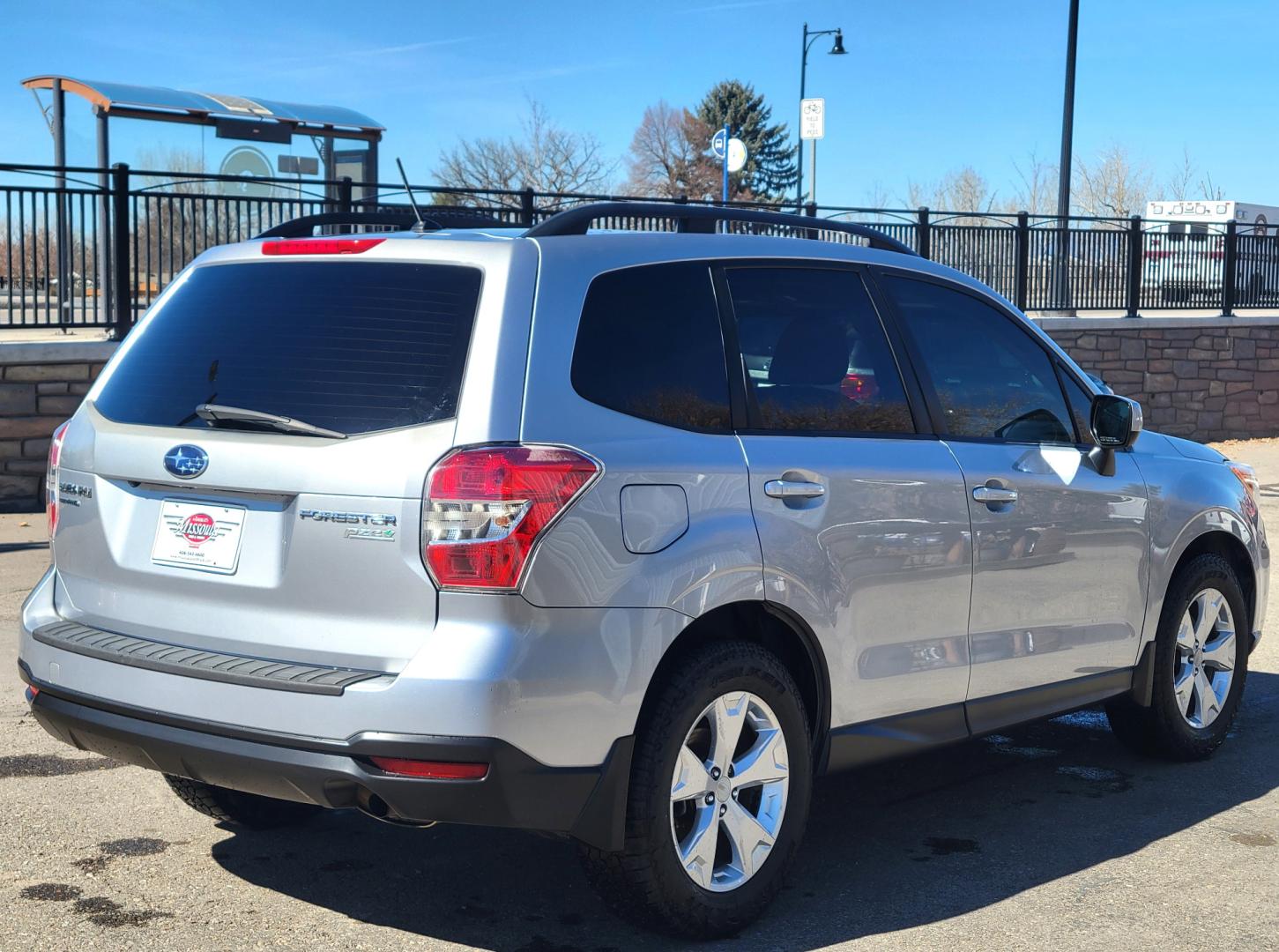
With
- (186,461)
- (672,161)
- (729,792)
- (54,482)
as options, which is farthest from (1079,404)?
(672,161)

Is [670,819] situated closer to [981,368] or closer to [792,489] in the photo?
[792,489]

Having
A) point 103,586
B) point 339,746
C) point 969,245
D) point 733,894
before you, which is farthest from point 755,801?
point 969,245

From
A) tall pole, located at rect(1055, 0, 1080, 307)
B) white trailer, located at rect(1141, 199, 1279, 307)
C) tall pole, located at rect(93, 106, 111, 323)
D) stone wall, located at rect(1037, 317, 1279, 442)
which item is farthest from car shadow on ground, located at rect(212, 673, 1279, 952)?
tall pole, located at rect(1055, 0, 1080, 307)

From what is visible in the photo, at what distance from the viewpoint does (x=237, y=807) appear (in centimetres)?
463

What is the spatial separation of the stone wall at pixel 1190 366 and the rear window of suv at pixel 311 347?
1497 cm

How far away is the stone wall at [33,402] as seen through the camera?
11.1 metres

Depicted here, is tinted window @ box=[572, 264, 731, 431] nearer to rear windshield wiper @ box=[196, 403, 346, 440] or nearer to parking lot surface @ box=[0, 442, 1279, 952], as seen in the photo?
rear windshield wiper @ box=[196, 403, 346, 440]

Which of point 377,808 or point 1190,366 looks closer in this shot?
point 377,808

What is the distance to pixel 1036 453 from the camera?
4.93 m

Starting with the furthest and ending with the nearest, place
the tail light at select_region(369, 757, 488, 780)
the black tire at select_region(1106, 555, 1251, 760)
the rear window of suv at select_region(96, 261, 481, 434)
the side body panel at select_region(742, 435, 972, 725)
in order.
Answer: the black tire at select_region(1106, 555, 1251, 760), the side body panel at select_region(742, 435, 972, 725), the rear window of suv at select_region(96, 261, 481, 434), the tail light at select_region(369, 757, 488, 780)

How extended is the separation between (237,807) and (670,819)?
1.61 meters

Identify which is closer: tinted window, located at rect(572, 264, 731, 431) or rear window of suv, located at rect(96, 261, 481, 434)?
rear window of suv, located at rect(96, 261, 481, 434)

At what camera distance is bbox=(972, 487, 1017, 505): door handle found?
4594mm

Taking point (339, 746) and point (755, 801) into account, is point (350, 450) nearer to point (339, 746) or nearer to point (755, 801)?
point (339, 746)
